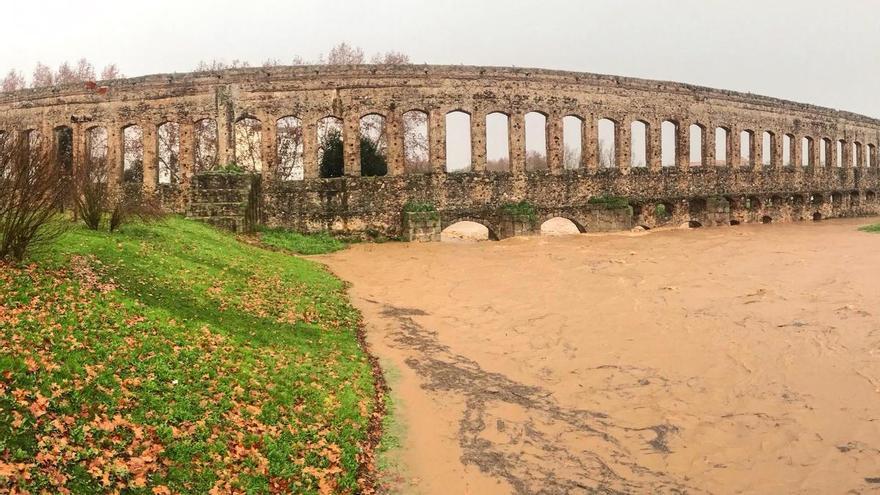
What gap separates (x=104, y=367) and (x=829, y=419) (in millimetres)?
8164

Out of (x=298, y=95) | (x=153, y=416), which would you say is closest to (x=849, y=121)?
(x=298, y=95)

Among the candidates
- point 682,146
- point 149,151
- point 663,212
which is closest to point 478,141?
point 663,212

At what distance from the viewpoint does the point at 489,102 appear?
24219 mm

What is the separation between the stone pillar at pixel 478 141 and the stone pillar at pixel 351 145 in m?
4.64

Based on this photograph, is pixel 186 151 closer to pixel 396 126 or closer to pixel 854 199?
pixel 396 126

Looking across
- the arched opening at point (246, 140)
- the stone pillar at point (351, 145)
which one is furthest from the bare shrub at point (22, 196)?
the arched opening at point (246, 140)

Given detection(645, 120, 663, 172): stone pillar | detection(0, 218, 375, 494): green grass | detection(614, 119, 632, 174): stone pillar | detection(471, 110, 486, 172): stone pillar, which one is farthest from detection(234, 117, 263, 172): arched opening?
detection(0, 218, 375, 494): green grass

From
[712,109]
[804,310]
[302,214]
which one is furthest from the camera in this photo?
[712,109]

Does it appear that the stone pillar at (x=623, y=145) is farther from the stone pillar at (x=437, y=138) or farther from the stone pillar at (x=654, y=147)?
the stone pillar at (x=437, y=138)

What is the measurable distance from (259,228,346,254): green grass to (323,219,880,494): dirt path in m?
3.57

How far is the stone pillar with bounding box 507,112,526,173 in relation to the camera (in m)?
24.6

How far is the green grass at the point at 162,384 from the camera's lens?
4.64m

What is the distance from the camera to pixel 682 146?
1126 inches

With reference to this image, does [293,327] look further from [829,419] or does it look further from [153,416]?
[829,419]
